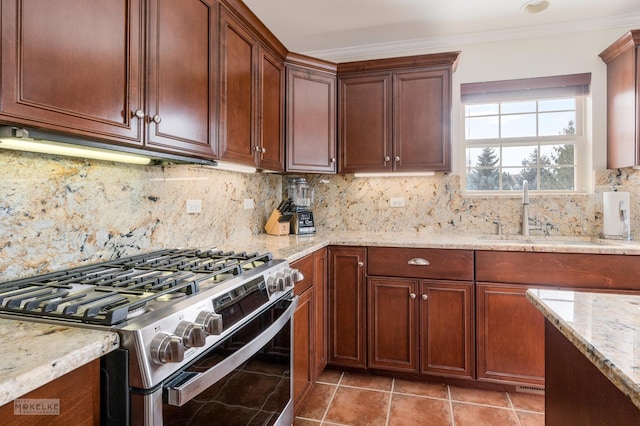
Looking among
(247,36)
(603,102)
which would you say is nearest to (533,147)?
(603,102)

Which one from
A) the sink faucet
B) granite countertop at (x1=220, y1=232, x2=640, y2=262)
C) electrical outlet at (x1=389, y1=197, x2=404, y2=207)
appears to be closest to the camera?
granite countertop at (x1=220, y1=232, x2=640, y2=262)

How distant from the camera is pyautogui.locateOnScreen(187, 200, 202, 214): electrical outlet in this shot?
2.08 m

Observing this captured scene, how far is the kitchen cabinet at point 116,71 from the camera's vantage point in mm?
941

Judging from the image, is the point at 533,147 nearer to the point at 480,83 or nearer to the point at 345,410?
the point at 480,83

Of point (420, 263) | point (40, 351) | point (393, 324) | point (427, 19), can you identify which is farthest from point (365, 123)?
point (40, 351)

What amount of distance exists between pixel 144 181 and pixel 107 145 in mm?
526

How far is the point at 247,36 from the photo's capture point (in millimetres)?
2059

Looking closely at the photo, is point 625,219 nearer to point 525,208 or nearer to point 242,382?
point 525,208

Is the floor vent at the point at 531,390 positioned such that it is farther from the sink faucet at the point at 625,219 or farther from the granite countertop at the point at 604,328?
the granite countertop at the point at 604,328

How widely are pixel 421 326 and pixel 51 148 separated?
7.23 feet

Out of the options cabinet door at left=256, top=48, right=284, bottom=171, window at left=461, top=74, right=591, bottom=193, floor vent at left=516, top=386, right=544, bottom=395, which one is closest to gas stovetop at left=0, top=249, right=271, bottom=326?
cabinet door at left=256, top=48, right=284, bottom=171

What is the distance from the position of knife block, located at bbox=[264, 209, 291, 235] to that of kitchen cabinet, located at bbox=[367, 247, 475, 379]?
2.29 feet

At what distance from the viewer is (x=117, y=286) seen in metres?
1.12

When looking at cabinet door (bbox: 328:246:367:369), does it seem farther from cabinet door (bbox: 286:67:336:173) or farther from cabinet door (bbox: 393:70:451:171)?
cabinet door (bbox: 393:70:451:171)
